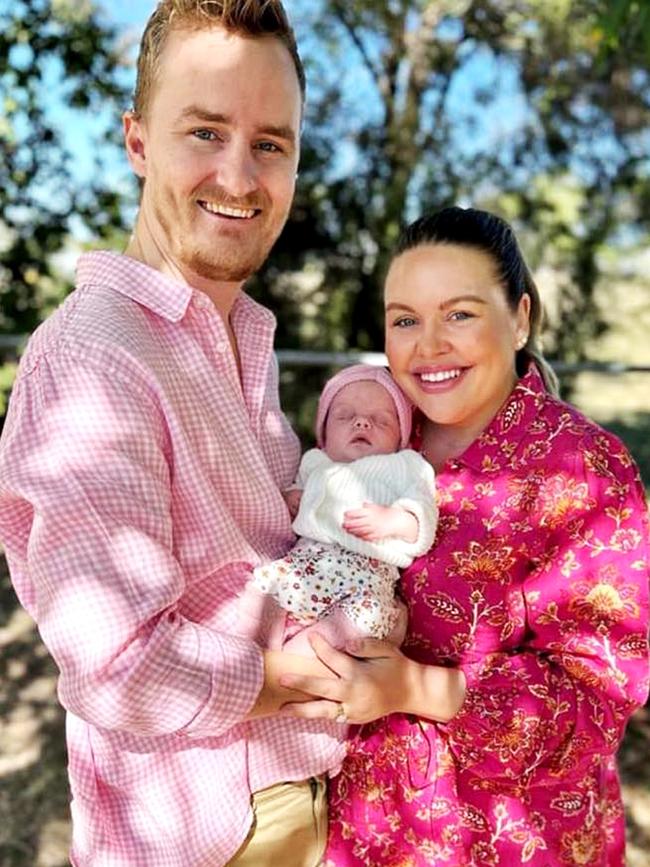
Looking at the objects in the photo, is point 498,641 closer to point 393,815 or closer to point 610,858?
point 393,815

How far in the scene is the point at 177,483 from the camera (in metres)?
1.66

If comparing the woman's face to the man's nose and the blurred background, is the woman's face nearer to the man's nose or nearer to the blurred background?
the man's nose

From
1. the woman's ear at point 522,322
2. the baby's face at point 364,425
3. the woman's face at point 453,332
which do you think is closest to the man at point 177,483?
the baby's face at point 364,425

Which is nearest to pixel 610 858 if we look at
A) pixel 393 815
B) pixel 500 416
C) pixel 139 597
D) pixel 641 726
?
pixel 393 815

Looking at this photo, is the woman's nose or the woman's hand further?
the woman's nose

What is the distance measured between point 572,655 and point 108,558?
909 millimetres

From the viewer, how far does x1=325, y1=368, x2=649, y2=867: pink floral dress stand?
1.83 metres

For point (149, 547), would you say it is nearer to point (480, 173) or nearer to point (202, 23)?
point (202, 23)

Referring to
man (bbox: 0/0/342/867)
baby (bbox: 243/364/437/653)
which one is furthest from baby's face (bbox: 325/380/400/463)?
man (bbox: 0/0/342/867)

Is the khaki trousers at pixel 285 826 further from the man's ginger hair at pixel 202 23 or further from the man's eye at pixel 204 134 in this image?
the man's ginger hair at pixel 202 23

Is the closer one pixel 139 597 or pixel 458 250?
pixel 139 597

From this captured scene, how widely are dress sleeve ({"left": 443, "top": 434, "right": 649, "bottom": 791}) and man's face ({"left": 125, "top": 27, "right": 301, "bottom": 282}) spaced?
794mm

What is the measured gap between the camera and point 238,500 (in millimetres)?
1818

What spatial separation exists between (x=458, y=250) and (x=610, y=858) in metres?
1.35
